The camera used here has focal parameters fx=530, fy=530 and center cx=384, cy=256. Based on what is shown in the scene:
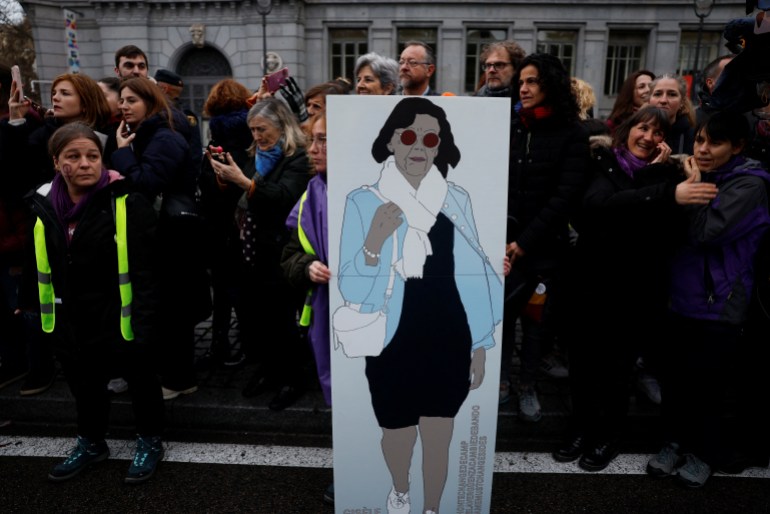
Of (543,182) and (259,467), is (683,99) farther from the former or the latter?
(259,467)

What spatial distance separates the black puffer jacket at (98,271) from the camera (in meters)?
2.54

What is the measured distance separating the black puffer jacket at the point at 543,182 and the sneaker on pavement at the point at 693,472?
121 centimetres

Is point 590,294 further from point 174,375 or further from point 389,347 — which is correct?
point 174,375

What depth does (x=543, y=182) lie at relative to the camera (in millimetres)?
2900

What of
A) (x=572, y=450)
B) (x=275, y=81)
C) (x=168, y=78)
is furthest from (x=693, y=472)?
(x=168, y=78)

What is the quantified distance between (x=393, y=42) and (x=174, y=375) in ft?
54.1

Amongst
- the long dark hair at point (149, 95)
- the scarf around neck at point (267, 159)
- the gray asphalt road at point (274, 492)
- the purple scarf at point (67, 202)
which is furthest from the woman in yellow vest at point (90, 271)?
the scarf around neck at point (267, 159)

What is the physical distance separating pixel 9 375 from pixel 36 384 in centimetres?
35

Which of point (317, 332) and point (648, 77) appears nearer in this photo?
point (317, 332)

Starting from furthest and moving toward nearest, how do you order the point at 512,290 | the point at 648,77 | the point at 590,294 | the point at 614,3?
the point at 614,3 < the point at 648,77 < the point at 512,290 < the point at 590,294

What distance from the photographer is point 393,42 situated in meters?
17.7

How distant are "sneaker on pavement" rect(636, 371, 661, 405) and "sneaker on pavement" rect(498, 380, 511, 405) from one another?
86 cm

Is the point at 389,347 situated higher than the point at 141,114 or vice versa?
the point at 141,114

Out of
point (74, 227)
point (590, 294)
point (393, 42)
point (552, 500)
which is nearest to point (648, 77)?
point (590, 294)
